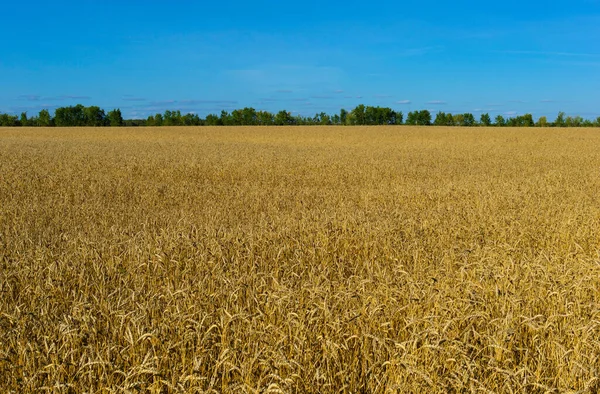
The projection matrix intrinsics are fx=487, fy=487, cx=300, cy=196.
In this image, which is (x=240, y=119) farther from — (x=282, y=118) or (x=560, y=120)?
(x=560, y=120)

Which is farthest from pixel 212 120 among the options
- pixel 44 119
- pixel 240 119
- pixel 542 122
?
pixel 542 122

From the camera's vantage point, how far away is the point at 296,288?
13.8 feet

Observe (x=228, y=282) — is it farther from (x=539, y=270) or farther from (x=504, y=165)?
(x=504, y=165)

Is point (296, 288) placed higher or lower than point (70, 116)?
lower

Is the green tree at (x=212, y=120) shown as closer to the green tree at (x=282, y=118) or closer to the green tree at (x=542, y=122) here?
the green tree at (x=282, y=118)

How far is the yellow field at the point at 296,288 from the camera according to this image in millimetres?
2736

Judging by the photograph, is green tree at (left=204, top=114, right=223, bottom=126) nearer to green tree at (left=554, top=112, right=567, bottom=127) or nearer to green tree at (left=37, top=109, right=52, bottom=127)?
green tree at (left=37, top=109, right=52, bottom=127)

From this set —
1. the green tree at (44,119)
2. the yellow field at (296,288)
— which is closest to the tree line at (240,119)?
the green tree at (44,119)

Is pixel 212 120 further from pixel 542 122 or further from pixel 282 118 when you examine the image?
pixel 542 122

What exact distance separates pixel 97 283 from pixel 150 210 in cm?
497

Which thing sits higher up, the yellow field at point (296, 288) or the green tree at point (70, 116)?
the green tree at point (70, 116)

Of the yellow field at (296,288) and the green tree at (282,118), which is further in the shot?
the green tree at (282,118)

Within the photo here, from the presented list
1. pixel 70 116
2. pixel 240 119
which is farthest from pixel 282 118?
pixel 70 116

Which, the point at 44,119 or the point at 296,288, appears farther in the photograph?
the point at 44,119
